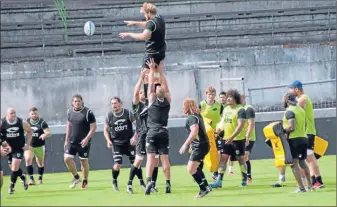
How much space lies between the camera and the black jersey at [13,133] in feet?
66.7

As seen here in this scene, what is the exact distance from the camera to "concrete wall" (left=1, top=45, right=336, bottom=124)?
3166 cm

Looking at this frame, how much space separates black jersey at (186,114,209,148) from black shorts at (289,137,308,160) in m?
1.54

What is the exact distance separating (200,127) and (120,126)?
2859 millimetres

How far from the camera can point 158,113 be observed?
1798 centimetres

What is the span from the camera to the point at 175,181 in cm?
2189

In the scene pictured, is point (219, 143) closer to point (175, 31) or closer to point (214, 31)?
A: point (214, 31)

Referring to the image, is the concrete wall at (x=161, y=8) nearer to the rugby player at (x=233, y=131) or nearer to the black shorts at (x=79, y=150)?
the black shorts at (x=79, y=150)

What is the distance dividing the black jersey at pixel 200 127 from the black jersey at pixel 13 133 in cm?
431

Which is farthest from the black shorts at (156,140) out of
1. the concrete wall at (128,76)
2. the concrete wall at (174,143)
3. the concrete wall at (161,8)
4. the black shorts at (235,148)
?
the concrete wall at (161,8)

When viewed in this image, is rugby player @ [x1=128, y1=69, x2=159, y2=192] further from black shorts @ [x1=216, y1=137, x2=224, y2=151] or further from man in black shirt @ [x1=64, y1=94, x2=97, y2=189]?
black shorts @ [x1=216, y1=137, x2=224, y2=151]

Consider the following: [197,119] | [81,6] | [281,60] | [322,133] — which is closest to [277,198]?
[197,119]

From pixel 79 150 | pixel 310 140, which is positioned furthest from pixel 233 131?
pixel 79 150

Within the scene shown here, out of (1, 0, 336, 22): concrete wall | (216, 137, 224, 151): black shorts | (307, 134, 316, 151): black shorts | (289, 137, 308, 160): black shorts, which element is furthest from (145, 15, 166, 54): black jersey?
(1, 0, 336, 22): concrete wall

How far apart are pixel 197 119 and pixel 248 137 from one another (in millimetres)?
3052
